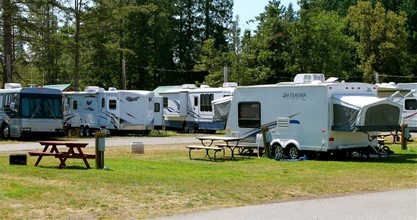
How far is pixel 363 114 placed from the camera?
17.5 m

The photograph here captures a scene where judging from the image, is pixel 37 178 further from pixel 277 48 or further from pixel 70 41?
pixel 277 48

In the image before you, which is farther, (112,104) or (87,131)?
(87,131)

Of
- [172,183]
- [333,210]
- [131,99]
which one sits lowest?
[333,210]

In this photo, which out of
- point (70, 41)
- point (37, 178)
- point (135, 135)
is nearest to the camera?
point (37, 178)

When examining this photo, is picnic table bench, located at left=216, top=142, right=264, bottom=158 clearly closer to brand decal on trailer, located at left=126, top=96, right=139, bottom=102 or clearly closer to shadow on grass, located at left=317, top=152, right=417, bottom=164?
shadow on grass, located at left=317, top=152, right=417, bottom=164

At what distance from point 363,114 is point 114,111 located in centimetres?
1755

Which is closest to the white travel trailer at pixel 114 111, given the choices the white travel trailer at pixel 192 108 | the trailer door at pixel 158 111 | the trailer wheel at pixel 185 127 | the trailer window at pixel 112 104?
the trailer window at pixel 112 104

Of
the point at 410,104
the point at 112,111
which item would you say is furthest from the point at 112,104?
the point at 410,104

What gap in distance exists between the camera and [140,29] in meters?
58.3

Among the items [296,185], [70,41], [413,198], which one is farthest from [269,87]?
[70,41]

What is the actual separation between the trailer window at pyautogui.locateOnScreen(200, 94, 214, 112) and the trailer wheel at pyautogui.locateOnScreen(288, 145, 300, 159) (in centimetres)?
1490

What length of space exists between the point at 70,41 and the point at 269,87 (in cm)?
1913

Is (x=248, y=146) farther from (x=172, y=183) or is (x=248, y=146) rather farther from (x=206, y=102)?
(x=206, y=102)

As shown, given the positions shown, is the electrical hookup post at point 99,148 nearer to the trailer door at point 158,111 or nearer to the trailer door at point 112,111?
the trailer door at point 112,111
